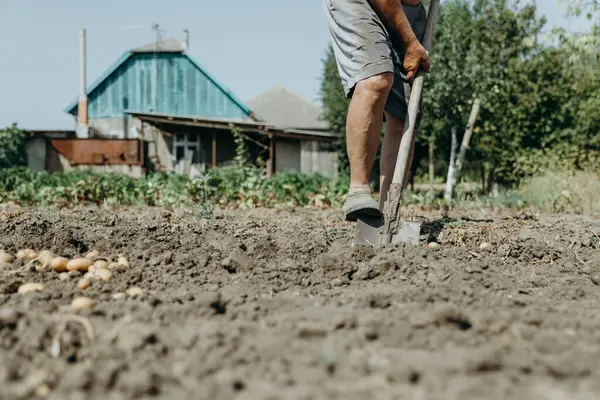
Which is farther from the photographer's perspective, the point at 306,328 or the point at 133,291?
the point at 133,291

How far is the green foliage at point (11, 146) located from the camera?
2258 cm

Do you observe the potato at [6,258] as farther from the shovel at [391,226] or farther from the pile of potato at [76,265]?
the shovel at [391,226]

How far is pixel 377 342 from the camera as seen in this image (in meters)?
1.37

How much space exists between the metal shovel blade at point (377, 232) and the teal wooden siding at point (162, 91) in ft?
75.1

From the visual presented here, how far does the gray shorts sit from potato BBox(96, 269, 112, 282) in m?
1.69

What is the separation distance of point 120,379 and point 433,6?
128 inches

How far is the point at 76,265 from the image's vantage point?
8.13 feet

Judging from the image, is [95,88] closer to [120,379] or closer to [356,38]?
[356,38]

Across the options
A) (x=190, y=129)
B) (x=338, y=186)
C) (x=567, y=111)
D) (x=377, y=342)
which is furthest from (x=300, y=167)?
(x=377, y=342)

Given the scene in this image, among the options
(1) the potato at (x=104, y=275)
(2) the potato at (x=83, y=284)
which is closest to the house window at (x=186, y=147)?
(1) the potato at (x=104, y=275)

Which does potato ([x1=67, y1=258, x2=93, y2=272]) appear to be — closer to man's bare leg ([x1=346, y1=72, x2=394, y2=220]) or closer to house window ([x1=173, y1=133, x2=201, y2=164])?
man's bare leg ([x1=346, y1=72, x2=394, y2=220])

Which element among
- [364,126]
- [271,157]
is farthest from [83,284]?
[271,157]

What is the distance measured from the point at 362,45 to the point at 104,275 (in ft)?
6.04

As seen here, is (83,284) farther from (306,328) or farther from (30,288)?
(306,328)
